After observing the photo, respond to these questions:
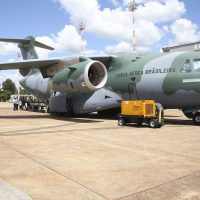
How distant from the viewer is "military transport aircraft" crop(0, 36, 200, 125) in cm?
1303

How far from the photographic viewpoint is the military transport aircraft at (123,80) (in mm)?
13031

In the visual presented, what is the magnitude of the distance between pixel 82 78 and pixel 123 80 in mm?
2217

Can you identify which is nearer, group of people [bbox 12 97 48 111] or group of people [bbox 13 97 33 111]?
group of people [bbox 12 97 48 111]

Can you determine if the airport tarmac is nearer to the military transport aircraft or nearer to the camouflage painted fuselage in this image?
the camouflage painted fuselage

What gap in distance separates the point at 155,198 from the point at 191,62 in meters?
9.88

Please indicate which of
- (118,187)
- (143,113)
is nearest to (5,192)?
(118,187)

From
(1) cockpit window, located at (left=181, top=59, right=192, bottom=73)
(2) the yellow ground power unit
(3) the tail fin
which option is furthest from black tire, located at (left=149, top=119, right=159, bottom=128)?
(3) the tail fin

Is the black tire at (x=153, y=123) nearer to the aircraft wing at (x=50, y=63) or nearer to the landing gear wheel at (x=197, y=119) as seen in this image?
the landing gear wheel at (x=197, y=119)

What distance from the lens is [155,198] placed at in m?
4.08

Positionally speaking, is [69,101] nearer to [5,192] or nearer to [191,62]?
[191,62]

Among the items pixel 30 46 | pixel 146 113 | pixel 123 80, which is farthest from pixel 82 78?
pixel 30 46

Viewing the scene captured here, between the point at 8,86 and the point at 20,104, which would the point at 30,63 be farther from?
the point at 8,86

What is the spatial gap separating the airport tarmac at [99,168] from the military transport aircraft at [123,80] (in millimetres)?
4378

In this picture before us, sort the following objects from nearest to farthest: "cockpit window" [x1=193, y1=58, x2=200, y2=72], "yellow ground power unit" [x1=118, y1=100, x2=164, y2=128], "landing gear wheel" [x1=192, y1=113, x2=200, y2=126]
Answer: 1. "yellow ground power unit" [x1=118, y1=100, x2=164, y2=128]
2. "cockpit window" [x1=193, y1=58, x2=200, y2=72]
3. "landing gear wheel" [x1=192, y1=113, x2=200, y2=126]
